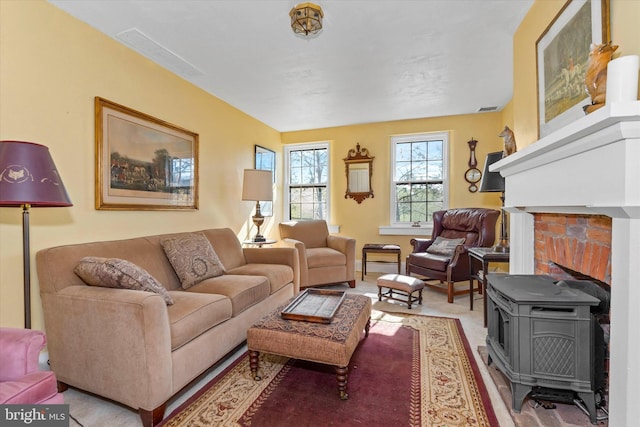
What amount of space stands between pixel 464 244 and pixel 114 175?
381 centimetres

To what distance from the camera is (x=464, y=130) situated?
4.50 metres

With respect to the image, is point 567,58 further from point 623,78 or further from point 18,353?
point 18,353

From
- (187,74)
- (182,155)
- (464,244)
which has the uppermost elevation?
(187,74)

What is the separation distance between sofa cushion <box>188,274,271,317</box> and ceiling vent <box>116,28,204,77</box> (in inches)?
80.0

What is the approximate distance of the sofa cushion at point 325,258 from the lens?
3891 mm

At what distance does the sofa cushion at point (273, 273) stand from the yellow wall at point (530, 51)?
234cm

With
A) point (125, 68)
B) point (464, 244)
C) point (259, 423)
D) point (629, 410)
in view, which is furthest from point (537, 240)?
point (125, 68)

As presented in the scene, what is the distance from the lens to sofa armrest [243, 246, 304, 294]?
10.7 ft

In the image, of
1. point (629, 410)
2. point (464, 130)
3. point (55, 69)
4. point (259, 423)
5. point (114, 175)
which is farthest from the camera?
point (464, 130)

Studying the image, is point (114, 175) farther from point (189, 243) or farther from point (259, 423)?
point (259, 423)

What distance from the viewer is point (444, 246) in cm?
387

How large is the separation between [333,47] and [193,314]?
2359mm

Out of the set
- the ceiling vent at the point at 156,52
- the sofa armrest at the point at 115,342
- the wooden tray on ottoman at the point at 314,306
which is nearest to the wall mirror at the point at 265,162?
the ceiling vent at the point at 156,52

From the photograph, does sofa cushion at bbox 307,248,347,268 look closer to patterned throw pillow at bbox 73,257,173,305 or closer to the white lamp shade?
the white lamp shade
